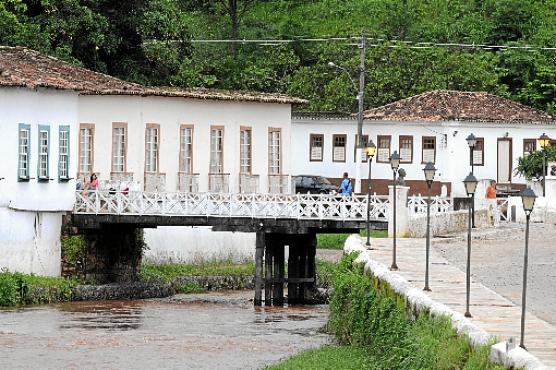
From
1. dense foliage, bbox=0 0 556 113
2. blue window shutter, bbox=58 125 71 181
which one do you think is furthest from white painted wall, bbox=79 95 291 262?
dense foliage, bbox=0 0 556 113

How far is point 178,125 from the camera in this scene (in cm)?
5700

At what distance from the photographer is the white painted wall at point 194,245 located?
58.9 meters

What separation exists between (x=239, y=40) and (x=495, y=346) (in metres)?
67.6

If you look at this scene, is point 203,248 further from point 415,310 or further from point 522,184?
point 415,310

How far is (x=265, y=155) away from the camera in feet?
194

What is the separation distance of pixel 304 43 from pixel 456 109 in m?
17.6

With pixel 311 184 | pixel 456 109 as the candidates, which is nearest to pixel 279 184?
pixel 311 184

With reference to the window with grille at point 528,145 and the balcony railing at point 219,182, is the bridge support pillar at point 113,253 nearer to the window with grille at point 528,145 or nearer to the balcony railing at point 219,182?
the balcony railing at point 219,182

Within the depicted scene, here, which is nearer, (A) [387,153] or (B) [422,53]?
(A) [387,153]

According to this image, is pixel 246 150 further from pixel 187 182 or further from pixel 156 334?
pixel 156 334

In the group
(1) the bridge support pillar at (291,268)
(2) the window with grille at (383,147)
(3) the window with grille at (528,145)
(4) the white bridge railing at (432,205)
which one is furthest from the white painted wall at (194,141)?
(3) the window with grille at (528,145)

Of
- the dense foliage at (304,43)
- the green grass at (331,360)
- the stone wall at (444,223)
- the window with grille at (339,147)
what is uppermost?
the dense foliage at (304,43)

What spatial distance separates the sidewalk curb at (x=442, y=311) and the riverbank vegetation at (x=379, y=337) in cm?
12

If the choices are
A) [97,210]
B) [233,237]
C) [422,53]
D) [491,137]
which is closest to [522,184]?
[491,137]
